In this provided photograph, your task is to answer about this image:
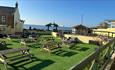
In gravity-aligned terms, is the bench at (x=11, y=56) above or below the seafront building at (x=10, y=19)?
below

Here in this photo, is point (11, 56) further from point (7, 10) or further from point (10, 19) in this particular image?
point (7, 10)

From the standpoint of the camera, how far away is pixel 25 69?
9.09 metres

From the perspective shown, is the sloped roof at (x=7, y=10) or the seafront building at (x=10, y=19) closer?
the seafront building at (x=10, y=19)

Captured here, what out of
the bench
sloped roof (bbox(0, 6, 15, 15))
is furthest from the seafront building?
the bench

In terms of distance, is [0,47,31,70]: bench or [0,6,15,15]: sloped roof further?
[0,6,15,15]: sloped roof

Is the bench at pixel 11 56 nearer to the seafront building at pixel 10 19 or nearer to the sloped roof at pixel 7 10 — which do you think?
the seafront building at pixel 10 19

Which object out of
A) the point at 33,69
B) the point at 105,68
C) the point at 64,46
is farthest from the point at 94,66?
the point at 64,46

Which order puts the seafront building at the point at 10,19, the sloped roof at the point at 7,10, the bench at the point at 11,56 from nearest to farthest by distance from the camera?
the bench at the point at 11,56 → the seafront building at the point at 10,19 → the sloped roof at the point at 7,10

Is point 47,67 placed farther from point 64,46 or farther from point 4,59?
point 64,46

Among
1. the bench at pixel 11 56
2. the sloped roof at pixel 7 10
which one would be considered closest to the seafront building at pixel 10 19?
the sloped roof at pixel 7 10

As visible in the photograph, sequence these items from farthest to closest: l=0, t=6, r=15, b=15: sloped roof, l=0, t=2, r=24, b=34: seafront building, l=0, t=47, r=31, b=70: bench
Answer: l=0, t=6, r=15, b=15: sloped roof, l=0, t=2, r=24, b=34: seafront building, l=0, t=47, r=31, b=70: bench

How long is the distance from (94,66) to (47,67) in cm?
561

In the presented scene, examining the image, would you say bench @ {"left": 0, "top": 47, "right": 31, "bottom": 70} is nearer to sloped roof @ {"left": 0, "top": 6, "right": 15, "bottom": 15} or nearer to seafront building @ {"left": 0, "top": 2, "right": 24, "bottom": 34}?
seafront building @ {"left": 0, "top": 2, "right": 24, "bottom": 34}

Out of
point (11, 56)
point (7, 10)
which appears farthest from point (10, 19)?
point (11, 56)
